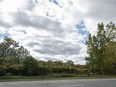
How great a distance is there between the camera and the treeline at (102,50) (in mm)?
53562

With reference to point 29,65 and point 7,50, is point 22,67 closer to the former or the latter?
point 29,65

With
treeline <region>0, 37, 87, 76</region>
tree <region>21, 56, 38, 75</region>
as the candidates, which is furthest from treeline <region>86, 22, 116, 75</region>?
tree <region>21, 56, 38, 75</region>

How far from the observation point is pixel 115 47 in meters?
55.3

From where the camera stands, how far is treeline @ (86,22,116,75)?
53.6 m

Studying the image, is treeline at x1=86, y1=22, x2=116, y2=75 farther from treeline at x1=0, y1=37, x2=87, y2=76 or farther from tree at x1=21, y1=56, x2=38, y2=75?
tree at x1=21, y1=56, x2=38, y2=75

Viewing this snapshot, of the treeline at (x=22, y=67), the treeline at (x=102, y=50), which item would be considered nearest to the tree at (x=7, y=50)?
the treeline at (x=22, y=67)

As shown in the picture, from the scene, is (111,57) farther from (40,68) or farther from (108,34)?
(40,68)

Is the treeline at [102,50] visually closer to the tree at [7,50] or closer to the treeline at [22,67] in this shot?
the treeline at [22,67]

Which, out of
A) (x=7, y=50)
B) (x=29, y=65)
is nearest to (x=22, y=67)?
(x=29, y=65)

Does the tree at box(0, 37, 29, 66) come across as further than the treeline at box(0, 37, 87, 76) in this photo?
Yes

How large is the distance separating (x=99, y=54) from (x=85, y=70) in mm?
6806

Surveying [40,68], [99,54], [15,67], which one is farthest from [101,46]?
[15,67]

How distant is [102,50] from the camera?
53.9 metres

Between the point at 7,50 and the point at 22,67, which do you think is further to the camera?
the point at 7,50
